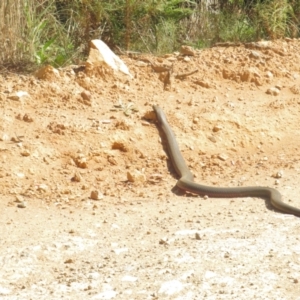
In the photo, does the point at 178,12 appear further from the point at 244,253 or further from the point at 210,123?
the point at 244,253

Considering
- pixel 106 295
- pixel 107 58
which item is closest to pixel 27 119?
pixel 107 58

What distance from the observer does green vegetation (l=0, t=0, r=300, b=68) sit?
8508 mm

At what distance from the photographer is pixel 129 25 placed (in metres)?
9.53

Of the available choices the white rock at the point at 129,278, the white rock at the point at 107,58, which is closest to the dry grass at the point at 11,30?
the white rock at the point at 107,58

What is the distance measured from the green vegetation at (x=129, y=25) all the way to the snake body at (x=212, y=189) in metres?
2.06

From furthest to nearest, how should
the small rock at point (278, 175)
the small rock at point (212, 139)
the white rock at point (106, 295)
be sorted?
the small rock at point (212, 139), the small rock at point (278, 175), the white rock at point (106, 295)

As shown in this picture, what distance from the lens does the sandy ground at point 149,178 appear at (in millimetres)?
4961

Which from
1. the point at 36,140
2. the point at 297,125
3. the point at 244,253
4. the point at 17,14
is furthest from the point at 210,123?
the point at 244,253

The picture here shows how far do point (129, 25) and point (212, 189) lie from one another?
3276 millimetres

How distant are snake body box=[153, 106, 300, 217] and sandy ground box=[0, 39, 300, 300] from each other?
0.30 feet

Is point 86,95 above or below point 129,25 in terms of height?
below

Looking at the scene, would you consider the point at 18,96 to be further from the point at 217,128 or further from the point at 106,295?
the point at 106,295

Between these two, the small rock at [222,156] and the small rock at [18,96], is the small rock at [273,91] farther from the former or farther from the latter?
the small rock at [18,96]

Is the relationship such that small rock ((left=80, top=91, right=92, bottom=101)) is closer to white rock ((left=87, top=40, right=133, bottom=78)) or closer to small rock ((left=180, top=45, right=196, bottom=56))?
white rock ((left=87, top=40, right=133, bottom=78))
